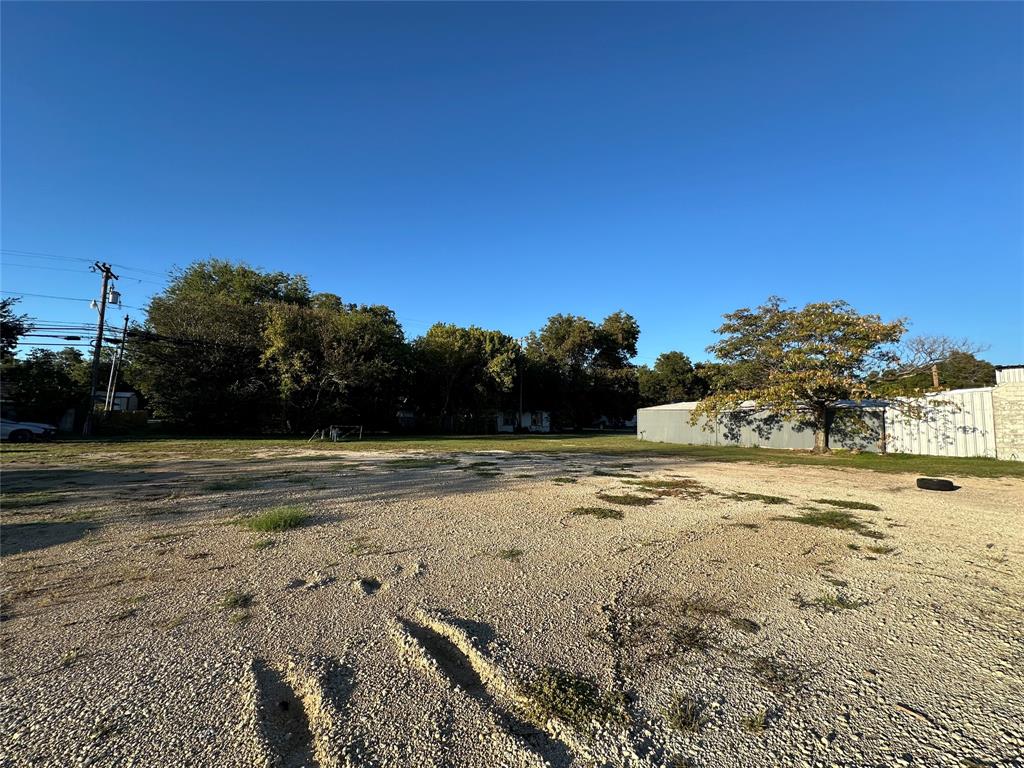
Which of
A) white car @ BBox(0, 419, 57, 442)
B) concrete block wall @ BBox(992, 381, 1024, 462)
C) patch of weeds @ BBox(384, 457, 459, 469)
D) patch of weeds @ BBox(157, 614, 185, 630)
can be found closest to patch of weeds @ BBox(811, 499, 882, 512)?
patch of weeds @ BBox(157, 614, 185, 630)

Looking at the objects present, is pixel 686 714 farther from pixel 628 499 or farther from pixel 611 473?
pixel 611 473

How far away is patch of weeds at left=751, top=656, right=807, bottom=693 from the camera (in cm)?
238

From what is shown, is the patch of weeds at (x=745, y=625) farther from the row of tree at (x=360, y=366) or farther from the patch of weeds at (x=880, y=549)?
the row of tree at (x=360, y=366)

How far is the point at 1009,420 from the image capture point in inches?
605

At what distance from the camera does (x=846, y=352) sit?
1702cm

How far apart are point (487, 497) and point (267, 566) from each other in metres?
4.00

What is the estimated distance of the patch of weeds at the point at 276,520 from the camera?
17.6 ft

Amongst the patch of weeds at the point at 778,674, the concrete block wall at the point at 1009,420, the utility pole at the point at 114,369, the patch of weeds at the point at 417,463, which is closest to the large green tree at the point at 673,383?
the concrete block wall at the point at 1009,420

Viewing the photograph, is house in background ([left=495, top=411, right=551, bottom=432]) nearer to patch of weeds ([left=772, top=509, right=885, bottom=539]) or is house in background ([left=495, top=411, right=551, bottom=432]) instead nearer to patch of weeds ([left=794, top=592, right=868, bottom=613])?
patch of weeds ([left=772, top=509, right=885, bottom=539])

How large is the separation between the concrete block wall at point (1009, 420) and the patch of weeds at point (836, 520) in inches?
582

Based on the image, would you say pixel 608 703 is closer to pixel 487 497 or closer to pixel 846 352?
pixel 487 497

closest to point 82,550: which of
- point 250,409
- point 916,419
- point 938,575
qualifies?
point 938,575

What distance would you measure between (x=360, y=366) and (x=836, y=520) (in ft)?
86.4

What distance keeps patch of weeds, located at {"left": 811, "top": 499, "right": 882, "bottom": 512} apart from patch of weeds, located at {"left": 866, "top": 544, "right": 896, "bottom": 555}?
7.63ft
